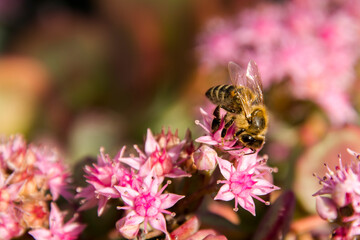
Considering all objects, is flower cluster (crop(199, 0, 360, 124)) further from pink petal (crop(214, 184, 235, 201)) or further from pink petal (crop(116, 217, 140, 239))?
pink petal (crop(116, 217, 140, 239))

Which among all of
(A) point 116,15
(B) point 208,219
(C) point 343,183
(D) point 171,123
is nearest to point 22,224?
(B) point 208,219

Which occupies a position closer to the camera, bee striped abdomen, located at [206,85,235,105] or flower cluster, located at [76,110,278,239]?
flower cluster, located at [76,110,278,239]

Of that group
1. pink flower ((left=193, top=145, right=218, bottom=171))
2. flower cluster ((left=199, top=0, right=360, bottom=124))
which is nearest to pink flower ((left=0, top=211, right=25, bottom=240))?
pink flower ((left=193, top=145, right=218, bottom=171))

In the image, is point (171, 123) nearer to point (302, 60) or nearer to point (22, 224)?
point (302, 60)

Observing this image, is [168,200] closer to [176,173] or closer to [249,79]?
[176,173]

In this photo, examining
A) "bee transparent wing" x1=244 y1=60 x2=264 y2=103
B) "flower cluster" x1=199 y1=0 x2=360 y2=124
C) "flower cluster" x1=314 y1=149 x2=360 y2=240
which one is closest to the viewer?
"flower cluster" x1=314 y1=149 x2=360 y2=240

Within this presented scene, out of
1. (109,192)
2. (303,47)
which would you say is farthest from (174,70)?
(109,192)

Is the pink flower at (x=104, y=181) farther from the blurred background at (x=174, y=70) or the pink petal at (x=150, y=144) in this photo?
the blurred background at (x=174, y=70)
